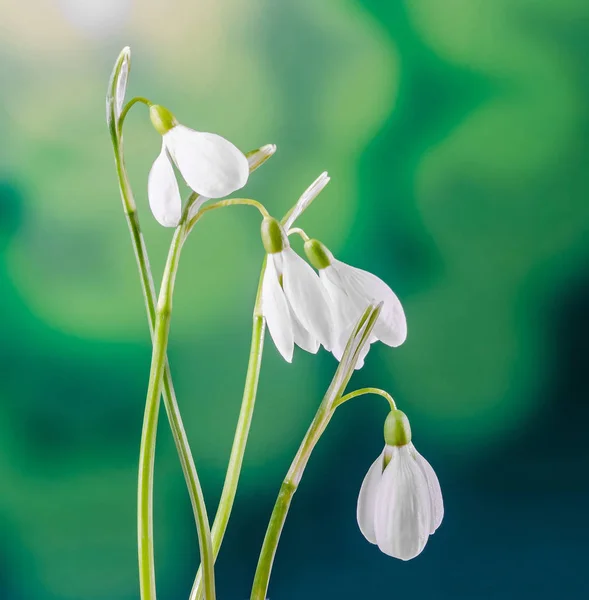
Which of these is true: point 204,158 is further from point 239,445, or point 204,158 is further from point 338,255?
point 338,255

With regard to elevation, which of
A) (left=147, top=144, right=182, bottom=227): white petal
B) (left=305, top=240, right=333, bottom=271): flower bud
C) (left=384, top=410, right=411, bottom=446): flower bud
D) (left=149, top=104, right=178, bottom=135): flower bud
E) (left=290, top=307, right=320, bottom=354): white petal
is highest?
(left=149, top=104, right=178, bottom=135): flower bud

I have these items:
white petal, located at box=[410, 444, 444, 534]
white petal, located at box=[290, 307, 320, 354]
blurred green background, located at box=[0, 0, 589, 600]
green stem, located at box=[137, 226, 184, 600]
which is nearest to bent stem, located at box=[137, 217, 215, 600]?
green stem, located at box=[137, 226, 184, 600]

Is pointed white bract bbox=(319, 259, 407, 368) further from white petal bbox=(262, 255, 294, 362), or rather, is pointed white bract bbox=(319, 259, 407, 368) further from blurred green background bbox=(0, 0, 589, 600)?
blurred green background bbox=(0, 0, 589, 600)

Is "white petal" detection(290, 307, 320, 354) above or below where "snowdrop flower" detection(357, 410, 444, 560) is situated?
above

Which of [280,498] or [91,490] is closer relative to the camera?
[280,498]

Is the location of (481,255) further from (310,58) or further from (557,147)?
(310,58)

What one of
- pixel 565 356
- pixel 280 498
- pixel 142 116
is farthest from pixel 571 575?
pixel 142 116
